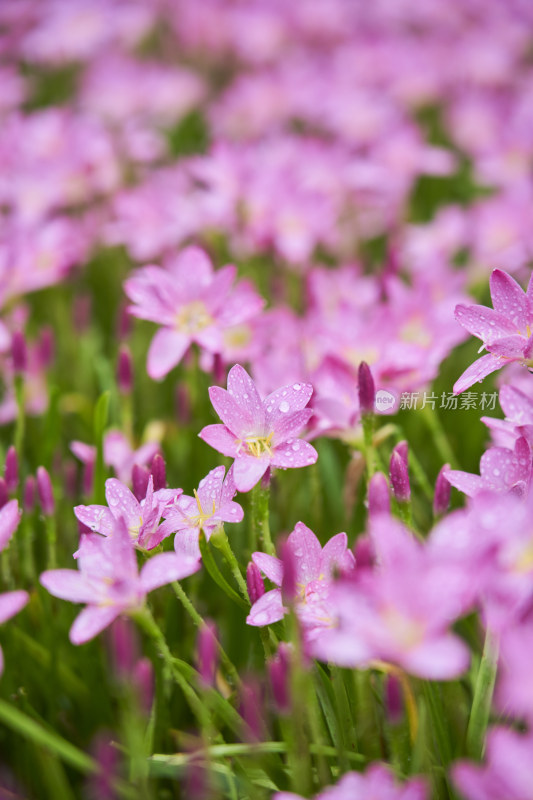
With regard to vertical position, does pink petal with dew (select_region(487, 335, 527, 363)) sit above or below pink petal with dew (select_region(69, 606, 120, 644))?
above

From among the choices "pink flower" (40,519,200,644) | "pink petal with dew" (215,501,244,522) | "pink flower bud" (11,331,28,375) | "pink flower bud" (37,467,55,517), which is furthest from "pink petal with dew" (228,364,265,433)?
"pink flower bud" (11,331,28,375)

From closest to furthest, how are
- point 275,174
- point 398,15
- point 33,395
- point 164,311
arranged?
point 164,311, point 33,395, point 275,174, point 398,15

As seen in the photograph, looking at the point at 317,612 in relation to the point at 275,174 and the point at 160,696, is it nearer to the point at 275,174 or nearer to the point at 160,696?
the point at 160,696

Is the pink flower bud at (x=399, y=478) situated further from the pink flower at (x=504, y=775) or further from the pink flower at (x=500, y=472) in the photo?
the pink flower at (x=504, y=775)

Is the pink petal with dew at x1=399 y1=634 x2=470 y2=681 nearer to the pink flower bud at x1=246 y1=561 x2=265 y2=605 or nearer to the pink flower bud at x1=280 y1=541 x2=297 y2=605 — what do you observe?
the pink flower bud at x1=280 y1=541 x2=297 y2=605

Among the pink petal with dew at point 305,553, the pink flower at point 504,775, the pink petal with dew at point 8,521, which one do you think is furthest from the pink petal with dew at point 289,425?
the pink flower at point 504,775

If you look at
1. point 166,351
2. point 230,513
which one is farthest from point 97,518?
point 166,351

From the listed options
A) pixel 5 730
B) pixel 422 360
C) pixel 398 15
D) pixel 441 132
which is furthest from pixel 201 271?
pixel 398 15
